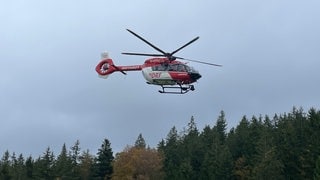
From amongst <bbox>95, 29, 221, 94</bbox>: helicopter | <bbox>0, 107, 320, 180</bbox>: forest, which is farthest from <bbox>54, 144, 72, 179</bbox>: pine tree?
<bbox>95, 29, 221, 94</bbox>: helicopter

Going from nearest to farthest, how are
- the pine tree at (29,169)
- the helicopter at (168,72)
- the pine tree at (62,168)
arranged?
the helicopter at (168,72) → the pine tree at (62,168) → the pine tree at (29,169)

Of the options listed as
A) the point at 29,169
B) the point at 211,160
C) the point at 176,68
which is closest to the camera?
the point at 176,68

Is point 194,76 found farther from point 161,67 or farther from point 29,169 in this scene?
point 29,169

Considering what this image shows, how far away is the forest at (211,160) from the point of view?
106 m

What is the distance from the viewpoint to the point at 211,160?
12012cm

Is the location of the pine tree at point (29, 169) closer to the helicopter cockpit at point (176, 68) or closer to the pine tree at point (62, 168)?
the pine tree at point (62, 168)

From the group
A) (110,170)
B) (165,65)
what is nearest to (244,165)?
(110,170)

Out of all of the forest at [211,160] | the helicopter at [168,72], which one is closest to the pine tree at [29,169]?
the forest at [211,160]

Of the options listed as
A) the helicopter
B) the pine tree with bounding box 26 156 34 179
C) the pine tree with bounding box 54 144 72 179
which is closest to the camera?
the helicopter

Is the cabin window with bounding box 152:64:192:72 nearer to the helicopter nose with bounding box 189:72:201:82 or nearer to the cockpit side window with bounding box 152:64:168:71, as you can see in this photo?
the cockpit side window with bounding box 152:64:168:71

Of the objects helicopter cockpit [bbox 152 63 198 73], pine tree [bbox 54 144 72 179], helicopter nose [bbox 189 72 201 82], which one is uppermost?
pine tree [bbox 54 144 72 179]

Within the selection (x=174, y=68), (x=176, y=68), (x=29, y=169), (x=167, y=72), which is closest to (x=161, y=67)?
(x=167, y=72)

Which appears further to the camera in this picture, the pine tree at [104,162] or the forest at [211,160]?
the pine tree at [104,162]

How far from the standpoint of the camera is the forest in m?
106
